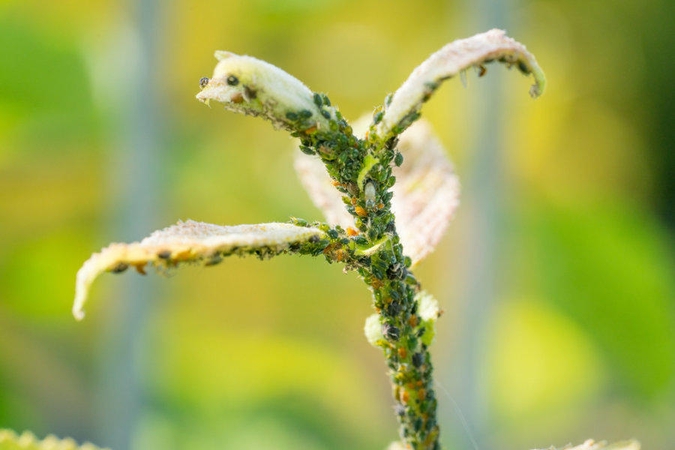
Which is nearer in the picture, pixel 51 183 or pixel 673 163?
pixel 51 183

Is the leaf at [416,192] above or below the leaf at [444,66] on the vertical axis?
above

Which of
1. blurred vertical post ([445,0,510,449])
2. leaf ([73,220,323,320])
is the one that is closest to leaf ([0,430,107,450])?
leaf ([73,220,323,320])

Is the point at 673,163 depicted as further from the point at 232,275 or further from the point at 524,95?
the point at 232,275

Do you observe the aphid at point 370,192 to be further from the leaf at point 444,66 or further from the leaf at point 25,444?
the leaf at point 25,444

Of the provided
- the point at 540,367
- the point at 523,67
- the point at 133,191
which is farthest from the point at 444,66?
Answer: the point at 540,367

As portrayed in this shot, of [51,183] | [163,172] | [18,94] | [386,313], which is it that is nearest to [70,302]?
[51,183]

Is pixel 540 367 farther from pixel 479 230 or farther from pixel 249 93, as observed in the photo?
pixel 249 93

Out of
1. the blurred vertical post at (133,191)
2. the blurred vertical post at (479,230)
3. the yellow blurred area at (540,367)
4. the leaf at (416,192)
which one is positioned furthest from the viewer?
the yellow blurred area at (540,367)

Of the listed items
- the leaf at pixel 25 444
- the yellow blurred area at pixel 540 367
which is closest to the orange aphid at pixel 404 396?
the leaf at pixel 25 444
